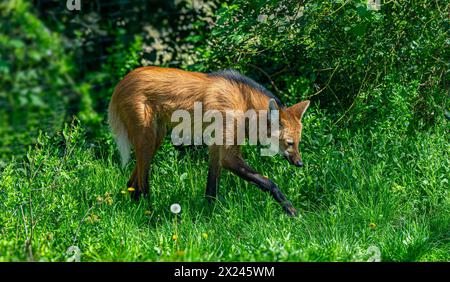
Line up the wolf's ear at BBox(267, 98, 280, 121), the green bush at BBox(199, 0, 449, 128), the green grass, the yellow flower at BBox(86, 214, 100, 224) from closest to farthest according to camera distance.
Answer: the green grass, the yellow flower at BBox(86, 214, 100, 224), the wolf's ear at BBox(267, 98, 280, 121), the green bush at BBox(199, 0, 449, 128)

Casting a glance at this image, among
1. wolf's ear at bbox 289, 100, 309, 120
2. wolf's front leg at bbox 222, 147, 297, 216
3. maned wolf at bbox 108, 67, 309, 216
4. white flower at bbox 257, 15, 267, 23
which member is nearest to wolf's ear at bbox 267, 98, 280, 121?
maned wolf at bbox 108, 67, 309, 216

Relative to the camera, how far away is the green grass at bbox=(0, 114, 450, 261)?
4078mm

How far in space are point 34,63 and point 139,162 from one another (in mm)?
952

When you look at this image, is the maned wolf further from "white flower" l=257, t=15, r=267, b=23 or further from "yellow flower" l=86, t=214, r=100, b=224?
"yellow flower" l=86, t=214, r=100, b=224

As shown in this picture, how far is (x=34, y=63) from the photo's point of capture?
462 centimetres

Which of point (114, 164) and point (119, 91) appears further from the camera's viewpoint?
point (114, 164)

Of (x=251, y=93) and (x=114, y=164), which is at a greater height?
(x=251, y=93)

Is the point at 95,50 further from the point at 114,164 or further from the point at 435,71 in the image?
the point at 435,71

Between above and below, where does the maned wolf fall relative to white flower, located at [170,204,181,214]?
above

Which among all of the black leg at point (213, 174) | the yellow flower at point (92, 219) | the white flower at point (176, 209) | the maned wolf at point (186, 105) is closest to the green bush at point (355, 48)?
the maned wolf at point (186, 105)

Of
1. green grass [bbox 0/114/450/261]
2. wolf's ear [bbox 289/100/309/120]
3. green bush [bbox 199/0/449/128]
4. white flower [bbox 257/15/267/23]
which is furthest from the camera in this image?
white flower [bbox 257/15/267/23]

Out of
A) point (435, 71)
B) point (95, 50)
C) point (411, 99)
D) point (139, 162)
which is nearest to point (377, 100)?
point (411, 99)

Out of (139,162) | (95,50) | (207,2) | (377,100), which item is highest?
(207,2)
